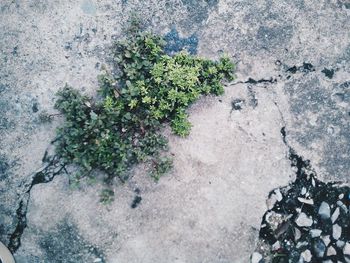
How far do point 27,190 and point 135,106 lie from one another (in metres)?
1.00

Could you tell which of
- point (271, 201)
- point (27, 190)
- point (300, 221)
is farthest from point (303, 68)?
point (27, 190)

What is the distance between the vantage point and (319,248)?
2885 mm

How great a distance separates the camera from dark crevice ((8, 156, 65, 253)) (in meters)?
2.92

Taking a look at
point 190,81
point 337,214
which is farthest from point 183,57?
point 337,214

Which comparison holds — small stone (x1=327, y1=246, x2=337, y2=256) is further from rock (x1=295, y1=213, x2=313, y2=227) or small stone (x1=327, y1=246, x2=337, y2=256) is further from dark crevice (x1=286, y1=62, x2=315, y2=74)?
dark crevice (x1=286, y1=62, x2=315, y2=74)

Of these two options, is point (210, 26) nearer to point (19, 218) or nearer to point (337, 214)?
point (337, 214)

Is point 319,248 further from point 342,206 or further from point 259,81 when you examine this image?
point 259,81

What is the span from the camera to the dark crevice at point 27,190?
2918 mm

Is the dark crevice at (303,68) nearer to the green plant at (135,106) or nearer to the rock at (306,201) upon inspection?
the green plant at (135,106)

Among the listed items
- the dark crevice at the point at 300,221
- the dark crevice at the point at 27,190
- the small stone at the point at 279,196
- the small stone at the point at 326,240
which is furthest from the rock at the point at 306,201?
the dark crevice at the point at 27,190

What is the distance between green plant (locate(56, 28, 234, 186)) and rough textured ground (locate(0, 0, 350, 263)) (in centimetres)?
13

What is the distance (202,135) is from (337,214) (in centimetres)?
113

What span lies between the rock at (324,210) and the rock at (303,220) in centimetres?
9

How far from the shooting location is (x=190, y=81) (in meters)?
3.01
